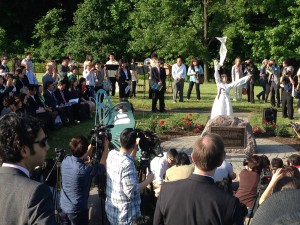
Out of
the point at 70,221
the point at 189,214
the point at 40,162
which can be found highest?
the point at 40,162

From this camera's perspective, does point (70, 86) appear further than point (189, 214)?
Yes

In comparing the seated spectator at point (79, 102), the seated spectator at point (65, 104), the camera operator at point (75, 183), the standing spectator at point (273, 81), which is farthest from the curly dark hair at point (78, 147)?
the standing spectator at point (273, 81)

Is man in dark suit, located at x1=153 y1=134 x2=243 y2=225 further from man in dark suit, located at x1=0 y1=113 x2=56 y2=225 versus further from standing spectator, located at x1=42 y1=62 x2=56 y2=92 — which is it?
standing spectator, located at x1=42 y1=62 x2=56 y2=92

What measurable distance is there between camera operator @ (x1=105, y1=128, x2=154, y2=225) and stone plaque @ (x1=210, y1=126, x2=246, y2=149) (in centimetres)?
749

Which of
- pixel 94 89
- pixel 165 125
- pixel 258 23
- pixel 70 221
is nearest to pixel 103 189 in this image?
pixel 70 221

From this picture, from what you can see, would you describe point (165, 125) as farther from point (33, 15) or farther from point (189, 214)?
point (33, 15)

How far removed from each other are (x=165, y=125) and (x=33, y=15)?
31833 mm

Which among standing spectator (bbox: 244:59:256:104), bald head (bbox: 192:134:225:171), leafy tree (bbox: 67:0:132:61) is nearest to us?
bald head (bbox: 192:134:225:171)

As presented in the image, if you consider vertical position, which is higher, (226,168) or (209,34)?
(209,34)

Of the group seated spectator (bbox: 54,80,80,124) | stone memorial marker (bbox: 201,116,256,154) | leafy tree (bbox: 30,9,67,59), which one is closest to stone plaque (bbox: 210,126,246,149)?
stone memorial marker (bbox: 201,116,256,154)

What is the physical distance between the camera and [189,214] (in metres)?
4.11

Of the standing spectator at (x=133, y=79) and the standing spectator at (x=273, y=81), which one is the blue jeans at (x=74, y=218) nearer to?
the standing spectator at (x=273, y=81)

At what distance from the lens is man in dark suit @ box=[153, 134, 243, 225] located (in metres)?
3.98

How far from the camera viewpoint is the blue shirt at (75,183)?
6523 mm
